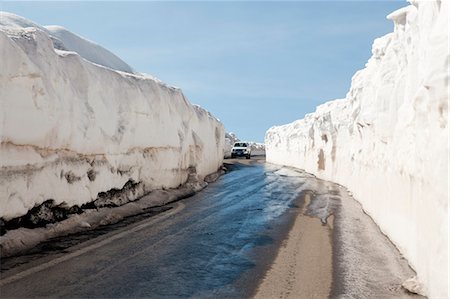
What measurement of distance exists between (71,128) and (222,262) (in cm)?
456

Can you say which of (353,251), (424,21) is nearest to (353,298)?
(353,251)

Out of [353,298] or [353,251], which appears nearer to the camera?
[353,298]

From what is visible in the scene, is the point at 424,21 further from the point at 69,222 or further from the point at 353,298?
the point at 69,222

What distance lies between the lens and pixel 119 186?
1186 centimetres

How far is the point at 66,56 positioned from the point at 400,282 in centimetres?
836

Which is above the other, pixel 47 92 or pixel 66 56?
pixel 66 56

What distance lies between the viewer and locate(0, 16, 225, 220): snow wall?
24.2 feet

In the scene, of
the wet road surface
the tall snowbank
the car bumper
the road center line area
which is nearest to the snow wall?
the road center line area

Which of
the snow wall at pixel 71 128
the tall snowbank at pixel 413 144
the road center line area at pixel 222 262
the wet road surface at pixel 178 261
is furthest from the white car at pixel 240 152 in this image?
the road center line area at pixel 222 262

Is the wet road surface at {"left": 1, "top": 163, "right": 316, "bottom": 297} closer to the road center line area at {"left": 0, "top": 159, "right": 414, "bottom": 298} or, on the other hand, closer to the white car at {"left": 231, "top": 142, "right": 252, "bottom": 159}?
the road center line area at {"left": 0, "top": 159, "right": 414, "bottom": 298}

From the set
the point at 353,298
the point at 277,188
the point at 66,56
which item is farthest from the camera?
the point at 277,188

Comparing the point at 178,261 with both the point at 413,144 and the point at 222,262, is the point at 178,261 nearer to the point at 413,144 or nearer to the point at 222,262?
the point at 222,262

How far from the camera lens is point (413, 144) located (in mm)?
7633

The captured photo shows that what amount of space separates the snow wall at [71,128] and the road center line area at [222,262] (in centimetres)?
148
